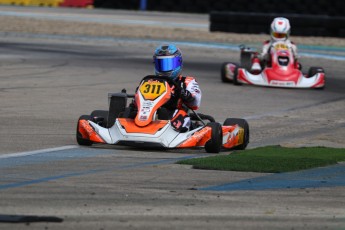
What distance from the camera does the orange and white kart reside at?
10.5 m

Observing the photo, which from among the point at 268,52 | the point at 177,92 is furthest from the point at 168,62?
the point at 268,52

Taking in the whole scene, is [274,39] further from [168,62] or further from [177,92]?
[177,92]

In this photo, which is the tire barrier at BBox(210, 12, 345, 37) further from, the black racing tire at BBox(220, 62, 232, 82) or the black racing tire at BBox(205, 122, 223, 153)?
the black racing tire at BBox(205, 122, 223, 153)

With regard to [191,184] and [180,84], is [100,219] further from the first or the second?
[180,84]

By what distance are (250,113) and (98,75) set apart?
5360 mm

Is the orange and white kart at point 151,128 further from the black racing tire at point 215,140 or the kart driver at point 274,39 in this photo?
the kart driver at point 274,39

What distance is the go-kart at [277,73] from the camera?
61.5 ft

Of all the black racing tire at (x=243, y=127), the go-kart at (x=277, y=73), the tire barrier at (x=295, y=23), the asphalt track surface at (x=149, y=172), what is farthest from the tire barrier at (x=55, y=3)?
the black racing tire at (x=243, y=127)

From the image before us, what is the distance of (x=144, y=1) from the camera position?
4553cm

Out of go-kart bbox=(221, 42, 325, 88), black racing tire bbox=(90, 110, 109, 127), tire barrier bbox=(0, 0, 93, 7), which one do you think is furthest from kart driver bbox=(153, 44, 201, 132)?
tire barrier bbox=(0, 0, 93, 7)

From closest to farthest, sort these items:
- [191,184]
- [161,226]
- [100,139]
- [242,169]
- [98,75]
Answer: [161,226] < [191,184] < [242,169] < [100,139] < [98,75]

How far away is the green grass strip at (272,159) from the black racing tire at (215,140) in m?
0.19

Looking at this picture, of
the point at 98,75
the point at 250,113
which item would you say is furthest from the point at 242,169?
A: the point at 98,75

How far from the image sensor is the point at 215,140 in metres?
10.5
